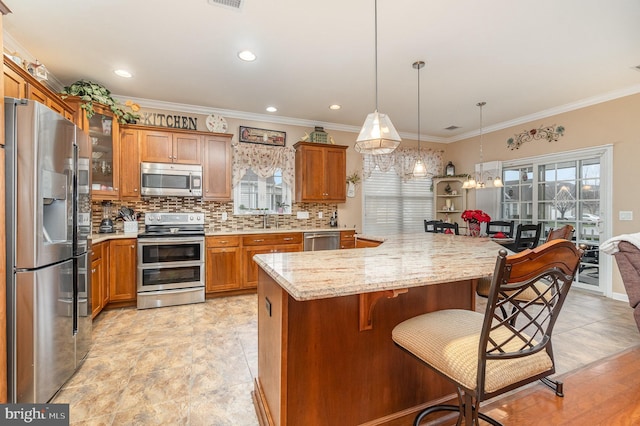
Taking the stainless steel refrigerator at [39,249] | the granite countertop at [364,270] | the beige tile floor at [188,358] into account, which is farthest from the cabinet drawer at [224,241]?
the granite countertop at [364,270]

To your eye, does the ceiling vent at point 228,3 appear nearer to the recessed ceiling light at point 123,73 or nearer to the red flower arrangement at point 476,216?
the recessed ceiling light at point 123,73

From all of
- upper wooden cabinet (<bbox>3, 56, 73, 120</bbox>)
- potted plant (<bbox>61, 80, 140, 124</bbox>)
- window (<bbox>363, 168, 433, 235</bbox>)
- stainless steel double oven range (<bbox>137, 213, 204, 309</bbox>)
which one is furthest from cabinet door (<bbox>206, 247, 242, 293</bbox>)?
window (<bbox>363, 168, 433, 235</bbox>)

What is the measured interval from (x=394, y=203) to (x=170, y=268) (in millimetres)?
4097

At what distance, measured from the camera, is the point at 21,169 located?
1.67 m

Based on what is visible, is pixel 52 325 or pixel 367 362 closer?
pixel 367 362

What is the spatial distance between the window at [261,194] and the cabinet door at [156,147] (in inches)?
42.7

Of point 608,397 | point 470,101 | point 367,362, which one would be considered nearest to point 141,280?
point 367,362

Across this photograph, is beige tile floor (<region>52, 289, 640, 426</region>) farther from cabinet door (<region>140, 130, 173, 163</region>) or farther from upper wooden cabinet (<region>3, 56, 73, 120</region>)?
upper wooden cabinet (<region>3, 56, 73, 120</region>)

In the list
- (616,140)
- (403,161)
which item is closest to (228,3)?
(403,161)

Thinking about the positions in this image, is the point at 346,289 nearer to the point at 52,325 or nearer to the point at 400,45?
the point at 52,325

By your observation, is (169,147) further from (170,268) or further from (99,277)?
(99,277)

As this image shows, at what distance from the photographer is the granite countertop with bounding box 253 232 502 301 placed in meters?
1.14

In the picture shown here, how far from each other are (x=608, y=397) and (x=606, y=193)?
10.5ft

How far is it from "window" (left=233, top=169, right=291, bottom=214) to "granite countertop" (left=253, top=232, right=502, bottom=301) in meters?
3.07
